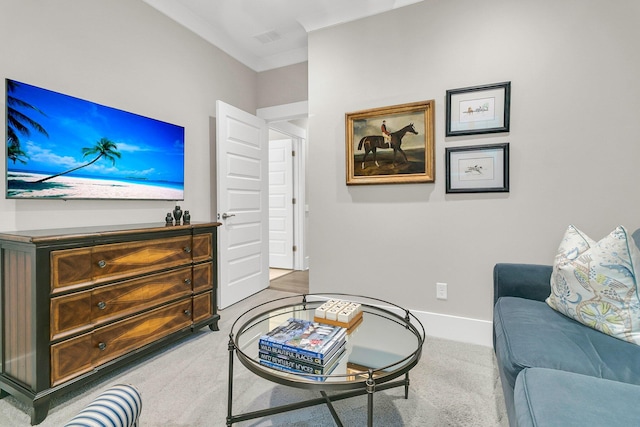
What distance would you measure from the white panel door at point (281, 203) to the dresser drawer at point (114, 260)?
2786mm

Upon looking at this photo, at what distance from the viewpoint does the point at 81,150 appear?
2.16 m

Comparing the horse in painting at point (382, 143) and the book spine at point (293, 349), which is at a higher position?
the horse in painting at point (382, 143)

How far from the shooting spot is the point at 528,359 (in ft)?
3.95

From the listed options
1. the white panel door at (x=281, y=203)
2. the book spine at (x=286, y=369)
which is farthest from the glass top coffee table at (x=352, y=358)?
the white panel door at (x=281, y=203)

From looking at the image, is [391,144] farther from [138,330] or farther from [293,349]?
[138,330]

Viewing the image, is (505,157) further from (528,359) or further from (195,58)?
(195,58)

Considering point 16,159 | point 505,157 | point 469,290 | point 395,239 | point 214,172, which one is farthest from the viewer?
point 214,172

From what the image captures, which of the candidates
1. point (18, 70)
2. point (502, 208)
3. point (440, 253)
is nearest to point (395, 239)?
point (440, 253)

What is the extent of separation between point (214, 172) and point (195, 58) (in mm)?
1112

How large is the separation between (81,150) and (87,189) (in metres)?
0.26

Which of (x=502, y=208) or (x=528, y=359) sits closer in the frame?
(x=528, y=359)

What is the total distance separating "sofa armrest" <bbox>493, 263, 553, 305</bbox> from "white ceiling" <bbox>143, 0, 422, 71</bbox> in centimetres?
220

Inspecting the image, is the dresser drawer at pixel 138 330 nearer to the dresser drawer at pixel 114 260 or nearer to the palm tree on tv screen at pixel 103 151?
the dresser drawer at pixel 114 260

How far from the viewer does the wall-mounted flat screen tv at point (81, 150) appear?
6.16 feet
